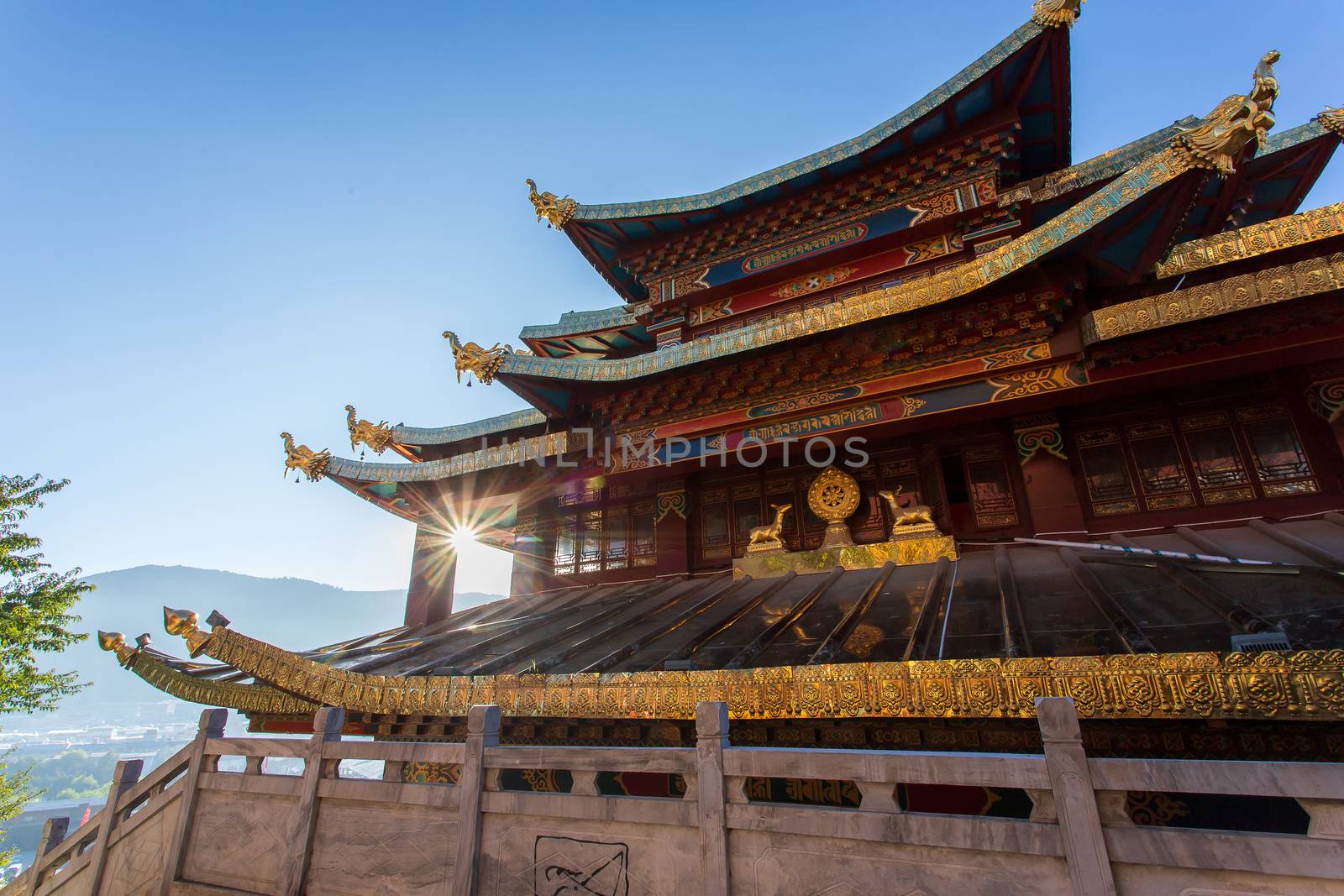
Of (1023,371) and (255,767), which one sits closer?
(255,767)

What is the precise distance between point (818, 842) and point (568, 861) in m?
2.00

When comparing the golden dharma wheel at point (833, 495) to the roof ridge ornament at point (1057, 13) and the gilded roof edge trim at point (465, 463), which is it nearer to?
the gilded roof edge trim at point (465, 463)

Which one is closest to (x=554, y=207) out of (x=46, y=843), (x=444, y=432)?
(x=444, y=432)

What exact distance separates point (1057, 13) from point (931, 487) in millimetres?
6496

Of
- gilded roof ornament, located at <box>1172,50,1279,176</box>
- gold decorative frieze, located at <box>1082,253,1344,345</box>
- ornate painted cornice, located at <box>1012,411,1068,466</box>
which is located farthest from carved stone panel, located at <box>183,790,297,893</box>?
gilded roof ornament, located at <box>1172,50,1279,176</box>

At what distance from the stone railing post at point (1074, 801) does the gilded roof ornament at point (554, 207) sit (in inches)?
420

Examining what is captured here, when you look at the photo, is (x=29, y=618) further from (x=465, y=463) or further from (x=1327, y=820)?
(x=1327, y=820)

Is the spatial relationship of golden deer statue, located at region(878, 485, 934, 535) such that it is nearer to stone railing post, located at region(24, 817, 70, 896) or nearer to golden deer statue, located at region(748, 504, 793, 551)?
golden deer statue, located at region(748, 504, 793, 551)

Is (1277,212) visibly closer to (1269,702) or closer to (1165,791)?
(1269,702)

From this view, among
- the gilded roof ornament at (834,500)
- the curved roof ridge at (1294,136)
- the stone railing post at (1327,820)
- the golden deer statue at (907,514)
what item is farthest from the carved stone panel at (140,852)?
the curved roof ridge at (1294,136)

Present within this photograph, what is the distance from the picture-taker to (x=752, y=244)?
38.1ft

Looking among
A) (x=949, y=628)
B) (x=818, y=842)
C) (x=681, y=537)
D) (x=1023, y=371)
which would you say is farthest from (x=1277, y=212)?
(x=818, y=842)

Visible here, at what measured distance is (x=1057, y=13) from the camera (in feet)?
27.2

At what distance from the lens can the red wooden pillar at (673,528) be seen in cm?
1045
